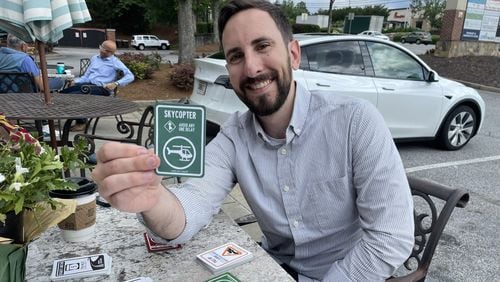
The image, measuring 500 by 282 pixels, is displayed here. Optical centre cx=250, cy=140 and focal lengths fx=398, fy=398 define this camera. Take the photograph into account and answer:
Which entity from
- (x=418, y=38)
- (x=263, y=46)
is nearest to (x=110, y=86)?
(x=263, y=46)

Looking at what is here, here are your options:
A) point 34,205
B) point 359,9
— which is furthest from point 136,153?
point 359,9

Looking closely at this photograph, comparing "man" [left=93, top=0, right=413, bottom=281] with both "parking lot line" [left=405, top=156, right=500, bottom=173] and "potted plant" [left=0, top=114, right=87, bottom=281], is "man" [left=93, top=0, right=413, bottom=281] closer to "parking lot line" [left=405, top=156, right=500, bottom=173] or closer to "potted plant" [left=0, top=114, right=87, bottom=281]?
"potted plant" [left=0, top=114, right=87, bottom=281]

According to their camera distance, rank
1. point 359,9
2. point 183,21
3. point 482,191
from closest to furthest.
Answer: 1. point 482,191
2. point 183,21
3. point 359,9

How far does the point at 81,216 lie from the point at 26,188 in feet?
1.45

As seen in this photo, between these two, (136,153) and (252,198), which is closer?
(136,153)

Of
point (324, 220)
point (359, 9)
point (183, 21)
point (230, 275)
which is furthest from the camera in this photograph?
point (359, 9)

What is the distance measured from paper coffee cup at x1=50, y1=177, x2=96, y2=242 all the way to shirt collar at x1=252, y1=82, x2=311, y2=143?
65 cm

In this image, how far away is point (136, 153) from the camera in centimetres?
94

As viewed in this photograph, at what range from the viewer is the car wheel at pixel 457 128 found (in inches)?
221

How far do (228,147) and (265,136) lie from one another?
161 mm

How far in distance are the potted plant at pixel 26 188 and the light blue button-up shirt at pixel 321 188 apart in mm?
447

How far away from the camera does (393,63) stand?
5.23 meters

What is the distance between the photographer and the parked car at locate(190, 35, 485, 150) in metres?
4.73

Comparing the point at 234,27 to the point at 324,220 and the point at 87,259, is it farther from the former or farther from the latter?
the point at 87,259
